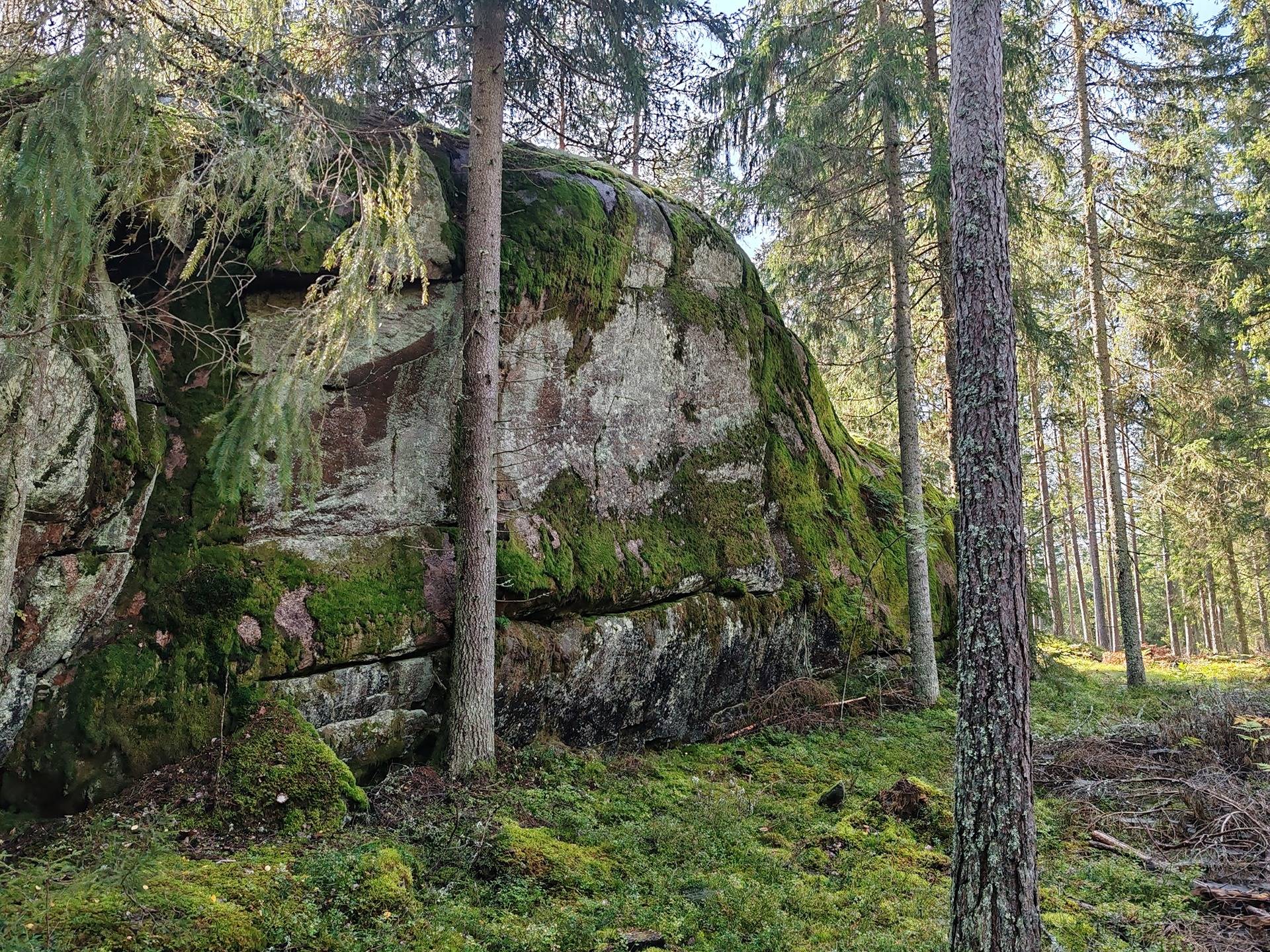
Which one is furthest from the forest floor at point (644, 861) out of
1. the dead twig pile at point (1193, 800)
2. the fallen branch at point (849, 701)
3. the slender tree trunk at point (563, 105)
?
the slender tree trunk at point (563, 105)

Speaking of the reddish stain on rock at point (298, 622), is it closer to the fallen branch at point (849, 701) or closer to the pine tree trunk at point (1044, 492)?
the fallen branch at point (849, 701)

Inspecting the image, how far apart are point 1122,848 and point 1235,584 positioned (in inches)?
869

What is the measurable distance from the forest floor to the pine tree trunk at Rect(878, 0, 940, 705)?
9.52 ft

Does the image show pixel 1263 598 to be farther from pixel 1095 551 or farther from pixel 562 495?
pixel 562 495

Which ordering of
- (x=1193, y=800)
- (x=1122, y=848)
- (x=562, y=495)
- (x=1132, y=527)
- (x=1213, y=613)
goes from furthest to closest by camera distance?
(x=1213, y=613) < (x=1132, y=527) < (x=562, y=495) < (x=1193, y=800) < (x=1122, y=848)

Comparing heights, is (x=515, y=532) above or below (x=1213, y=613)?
above

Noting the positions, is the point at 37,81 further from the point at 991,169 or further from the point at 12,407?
the point at 991,169

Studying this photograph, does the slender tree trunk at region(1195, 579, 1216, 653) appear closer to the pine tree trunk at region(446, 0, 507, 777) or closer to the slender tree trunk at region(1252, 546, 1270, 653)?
the slender tree trunk at region(1252, 546, 1270, 653)

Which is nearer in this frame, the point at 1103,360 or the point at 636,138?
the point at 636,138

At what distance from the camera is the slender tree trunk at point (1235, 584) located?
19266 millimetres

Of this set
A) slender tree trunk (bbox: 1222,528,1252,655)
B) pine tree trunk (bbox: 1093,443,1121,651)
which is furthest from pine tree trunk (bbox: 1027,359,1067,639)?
slender tree trunk (bbox: 1222,528,1252,655)

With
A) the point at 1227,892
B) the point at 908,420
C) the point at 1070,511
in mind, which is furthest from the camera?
the point at 1070,511

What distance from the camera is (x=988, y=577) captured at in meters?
4.25

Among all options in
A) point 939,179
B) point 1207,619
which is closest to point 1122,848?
point 939,179
